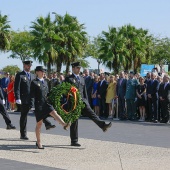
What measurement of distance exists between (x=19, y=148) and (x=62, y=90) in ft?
5.27

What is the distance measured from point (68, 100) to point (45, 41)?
41593 mm

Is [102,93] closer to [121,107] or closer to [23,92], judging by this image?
[121,107]

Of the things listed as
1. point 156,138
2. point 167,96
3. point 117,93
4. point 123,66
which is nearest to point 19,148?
point 156,138

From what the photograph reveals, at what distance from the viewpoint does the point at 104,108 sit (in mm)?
24172

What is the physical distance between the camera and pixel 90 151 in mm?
11766

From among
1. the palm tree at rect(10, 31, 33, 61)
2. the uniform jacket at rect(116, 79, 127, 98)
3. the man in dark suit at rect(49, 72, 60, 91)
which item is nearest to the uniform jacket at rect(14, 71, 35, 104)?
the uniform jacket at rect(116, 79, 127, 98)

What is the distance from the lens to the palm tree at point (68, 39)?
5297 centimetres

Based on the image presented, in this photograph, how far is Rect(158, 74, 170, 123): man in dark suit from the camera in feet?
69.6

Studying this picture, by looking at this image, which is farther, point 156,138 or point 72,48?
point 72,48

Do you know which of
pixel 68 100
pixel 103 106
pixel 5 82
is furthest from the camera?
pixel 5 82

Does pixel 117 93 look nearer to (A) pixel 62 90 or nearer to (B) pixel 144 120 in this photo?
(B) pixel 144 120

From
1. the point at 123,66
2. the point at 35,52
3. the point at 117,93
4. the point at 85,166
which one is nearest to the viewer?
the point at 85,166

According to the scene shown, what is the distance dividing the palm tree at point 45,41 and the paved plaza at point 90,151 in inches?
1419

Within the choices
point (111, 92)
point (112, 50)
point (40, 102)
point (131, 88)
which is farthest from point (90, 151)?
point (112, 50)
